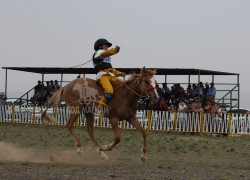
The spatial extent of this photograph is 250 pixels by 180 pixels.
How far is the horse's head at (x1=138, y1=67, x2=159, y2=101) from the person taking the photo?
12.8 meters

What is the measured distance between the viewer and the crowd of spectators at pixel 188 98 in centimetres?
2611

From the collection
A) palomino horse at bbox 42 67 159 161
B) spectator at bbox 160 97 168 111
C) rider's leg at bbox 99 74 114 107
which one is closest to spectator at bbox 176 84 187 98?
spectator at bbox 160 97 168 111

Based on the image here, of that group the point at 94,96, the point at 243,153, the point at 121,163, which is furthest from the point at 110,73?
the point at 243,153

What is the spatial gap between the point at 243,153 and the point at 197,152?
127 cm

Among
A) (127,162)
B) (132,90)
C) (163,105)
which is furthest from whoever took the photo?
(163,105)

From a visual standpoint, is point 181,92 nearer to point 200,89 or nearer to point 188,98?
point 188,98

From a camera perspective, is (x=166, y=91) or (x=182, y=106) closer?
(x=182, y=106)

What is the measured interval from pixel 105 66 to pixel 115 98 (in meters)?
0.99

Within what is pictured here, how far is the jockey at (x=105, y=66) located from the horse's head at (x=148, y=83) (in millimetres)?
858

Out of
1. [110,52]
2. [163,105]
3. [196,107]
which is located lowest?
[196,107]

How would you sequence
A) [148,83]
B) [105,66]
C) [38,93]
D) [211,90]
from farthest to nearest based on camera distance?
1. [38,93]
2. [211,90]
3. [105,66]
4. [148,83]

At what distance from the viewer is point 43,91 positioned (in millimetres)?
32688

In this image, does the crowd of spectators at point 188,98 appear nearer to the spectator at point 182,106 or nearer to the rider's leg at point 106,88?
the spectator at point 182,106

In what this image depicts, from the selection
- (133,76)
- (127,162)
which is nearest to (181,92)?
(133,76)
